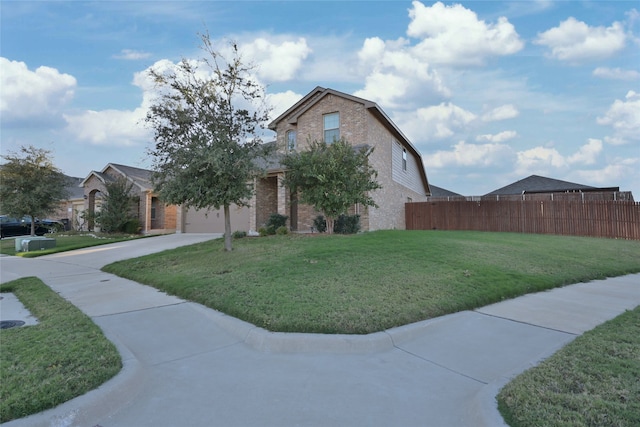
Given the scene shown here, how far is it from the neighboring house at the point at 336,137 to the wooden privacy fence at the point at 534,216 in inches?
117

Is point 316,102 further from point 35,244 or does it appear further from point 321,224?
point 35,244

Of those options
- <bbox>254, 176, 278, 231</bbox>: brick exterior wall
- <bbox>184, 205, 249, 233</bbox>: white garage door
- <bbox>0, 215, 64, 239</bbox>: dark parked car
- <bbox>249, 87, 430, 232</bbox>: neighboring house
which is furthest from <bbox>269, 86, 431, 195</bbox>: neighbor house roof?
<bbox>0, 215, 64, 239</bbox>: dark parked car

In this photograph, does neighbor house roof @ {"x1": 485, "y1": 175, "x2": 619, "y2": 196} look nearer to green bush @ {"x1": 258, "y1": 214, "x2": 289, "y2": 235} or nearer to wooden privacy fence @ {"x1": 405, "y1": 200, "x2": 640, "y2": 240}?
wooden privacy fence @ {"x1": 405, "y1": 200, "x2": 640, "y2": 240}

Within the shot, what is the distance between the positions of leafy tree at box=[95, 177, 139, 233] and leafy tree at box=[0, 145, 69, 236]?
237cm

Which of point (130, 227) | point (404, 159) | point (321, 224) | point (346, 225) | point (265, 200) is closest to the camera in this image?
point (346, 225)

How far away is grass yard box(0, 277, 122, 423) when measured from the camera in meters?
2.81

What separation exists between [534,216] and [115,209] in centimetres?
2447

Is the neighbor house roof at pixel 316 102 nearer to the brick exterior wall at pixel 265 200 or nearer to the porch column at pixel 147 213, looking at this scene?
the brick exterior wall at pixel 265 200

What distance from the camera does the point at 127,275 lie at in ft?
29.7

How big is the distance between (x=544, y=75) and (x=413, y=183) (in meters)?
11.2

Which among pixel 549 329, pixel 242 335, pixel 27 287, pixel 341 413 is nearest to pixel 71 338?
pixel 242 335

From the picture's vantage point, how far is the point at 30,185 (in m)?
18.7

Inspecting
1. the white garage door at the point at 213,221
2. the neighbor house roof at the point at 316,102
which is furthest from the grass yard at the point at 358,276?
the neighbor house roof at the point at 316,102

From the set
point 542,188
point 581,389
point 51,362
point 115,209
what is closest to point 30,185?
point 115,209
